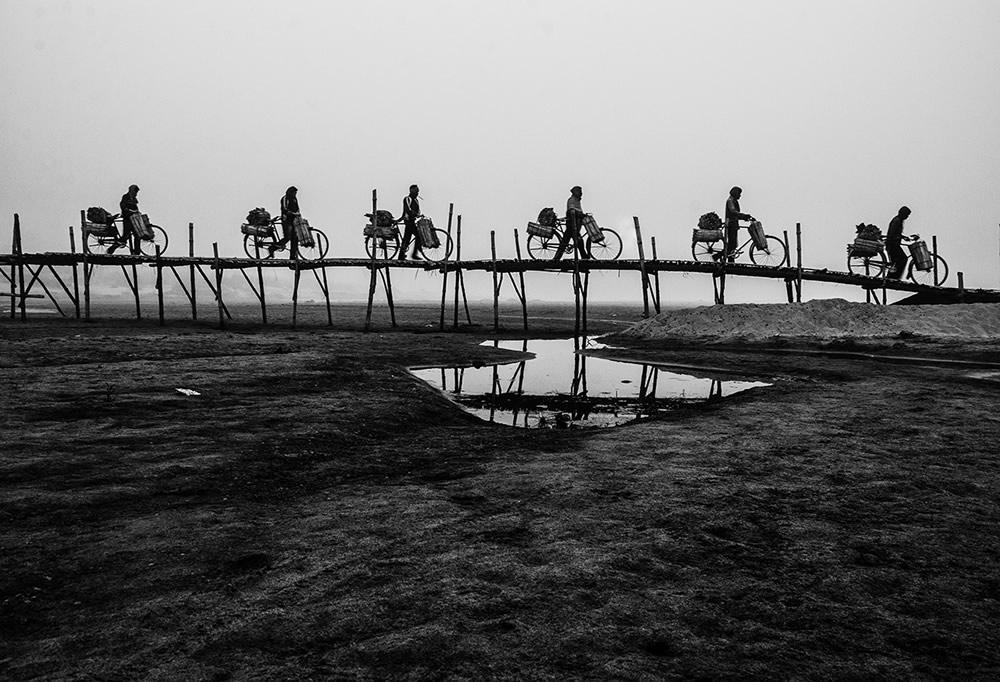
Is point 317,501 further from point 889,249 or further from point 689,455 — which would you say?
point 889,249

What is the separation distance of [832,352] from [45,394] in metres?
13.9

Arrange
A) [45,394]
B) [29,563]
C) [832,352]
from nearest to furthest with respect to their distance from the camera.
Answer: [29,563]
[45,394]
[832,352]

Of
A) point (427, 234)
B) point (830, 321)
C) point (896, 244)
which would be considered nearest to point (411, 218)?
point (427, 234)

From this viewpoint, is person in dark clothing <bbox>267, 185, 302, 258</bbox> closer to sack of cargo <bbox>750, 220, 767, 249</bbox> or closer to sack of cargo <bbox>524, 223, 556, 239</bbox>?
sack of cargo <bbox>524, 223, 556, 239</bbox>

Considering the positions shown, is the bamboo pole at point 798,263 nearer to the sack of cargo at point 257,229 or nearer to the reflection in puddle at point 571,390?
the reflection in puddle at point 571,390

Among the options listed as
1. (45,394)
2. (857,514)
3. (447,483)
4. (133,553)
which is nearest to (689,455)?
(857,514)

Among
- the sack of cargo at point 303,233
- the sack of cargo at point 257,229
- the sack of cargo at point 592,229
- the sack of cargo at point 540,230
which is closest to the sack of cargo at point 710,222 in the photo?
the sack of cargo at point 592,229

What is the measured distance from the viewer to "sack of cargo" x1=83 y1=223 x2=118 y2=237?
23641mm

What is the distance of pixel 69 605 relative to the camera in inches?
111

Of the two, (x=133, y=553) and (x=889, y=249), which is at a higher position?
(x=889, y=249)

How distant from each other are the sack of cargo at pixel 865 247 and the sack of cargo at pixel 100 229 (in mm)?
24326

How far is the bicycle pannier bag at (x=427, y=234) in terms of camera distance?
23125 mm

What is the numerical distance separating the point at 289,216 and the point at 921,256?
19990 millimetres

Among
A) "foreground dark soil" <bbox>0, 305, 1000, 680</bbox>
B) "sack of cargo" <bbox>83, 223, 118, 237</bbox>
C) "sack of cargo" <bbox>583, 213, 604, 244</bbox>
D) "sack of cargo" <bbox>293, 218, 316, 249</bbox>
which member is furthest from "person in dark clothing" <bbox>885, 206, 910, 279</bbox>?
"sack of cargo" <bbox>83, 223, 118, 237</bbox>
